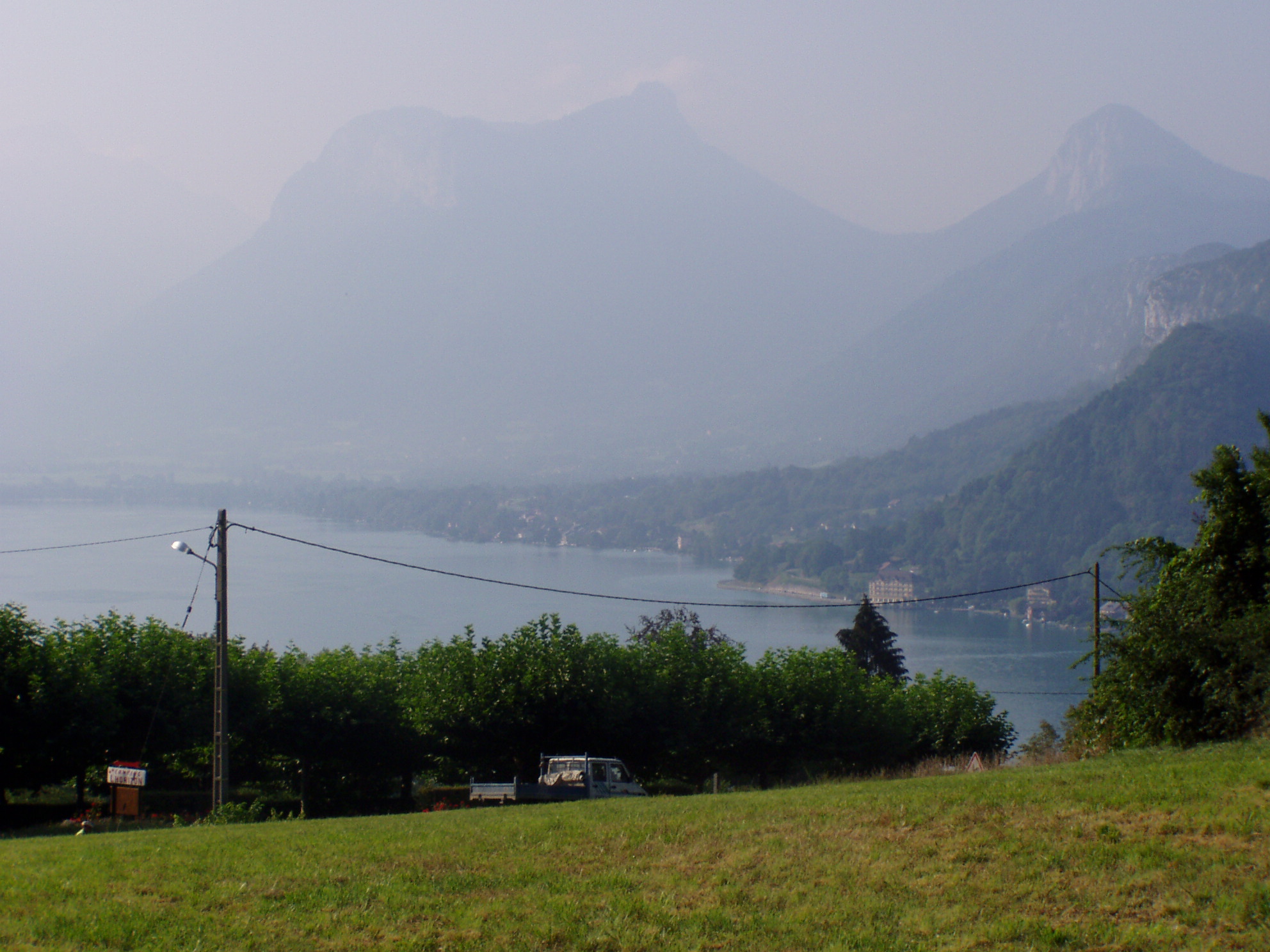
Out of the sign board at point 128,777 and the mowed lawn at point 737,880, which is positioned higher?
the mowed lawn at point 737,880

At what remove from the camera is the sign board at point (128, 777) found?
52.7 feet

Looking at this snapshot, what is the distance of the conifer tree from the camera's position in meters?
53.2

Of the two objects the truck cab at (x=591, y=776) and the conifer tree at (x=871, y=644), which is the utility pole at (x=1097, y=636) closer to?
the truck cab at (x=591, y=776)

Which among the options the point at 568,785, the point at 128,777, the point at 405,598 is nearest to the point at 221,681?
the point at 128,777

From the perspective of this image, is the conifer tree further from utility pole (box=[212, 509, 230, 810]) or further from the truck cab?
utility pole (box=[212, 509, 230, 810])

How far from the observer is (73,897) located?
8.02 meters

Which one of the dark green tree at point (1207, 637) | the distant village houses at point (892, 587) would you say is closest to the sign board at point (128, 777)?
the dark green tree at point (1207, 637)

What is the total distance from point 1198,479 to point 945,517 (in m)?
189

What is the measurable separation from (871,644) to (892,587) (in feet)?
331

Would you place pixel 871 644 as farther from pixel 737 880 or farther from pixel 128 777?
pixel 737 880

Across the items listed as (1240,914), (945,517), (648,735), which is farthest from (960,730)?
(945,517)

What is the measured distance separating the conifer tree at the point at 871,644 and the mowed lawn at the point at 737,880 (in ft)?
140

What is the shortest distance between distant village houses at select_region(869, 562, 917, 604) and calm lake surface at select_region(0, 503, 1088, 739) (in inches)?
522

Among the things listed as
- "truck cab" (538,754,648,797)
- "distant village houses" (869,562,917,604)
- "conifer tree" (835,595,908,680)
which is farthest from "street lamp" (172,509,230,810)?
"distant village houses" (869,562,917,604)
